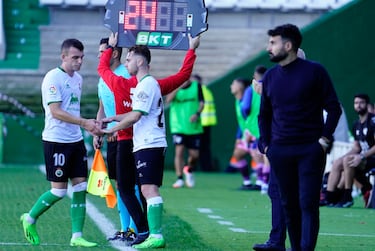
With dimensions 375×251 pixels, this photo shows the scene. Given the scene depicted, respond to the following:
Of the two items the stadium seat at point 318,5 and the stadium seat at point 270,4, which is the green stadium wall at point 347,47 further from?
the stadium seat at point 318,5

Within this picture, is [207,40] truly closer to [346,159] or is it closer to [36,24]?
[36,24]

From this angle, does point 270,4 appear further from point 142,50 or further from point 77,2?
point 142,50

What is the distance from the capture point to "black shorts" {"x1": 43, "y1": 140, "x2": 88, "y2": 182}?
10859mm

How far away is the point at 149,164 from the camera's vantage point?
1062 cm

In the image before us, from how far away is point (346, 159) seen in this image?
16.9 m

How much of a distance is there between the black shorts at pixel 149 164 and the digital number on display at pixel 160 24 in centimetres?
102

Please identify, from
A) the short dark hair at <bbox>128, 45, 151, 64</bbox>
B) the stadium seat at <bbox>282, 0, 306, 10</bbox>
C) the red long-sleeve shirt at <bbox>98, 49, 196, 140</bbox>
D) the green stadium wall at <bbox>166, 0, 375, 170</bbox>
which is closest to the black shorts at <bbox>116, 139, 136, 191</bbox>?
the red long-sleeve shirt at <bbox>98, 49, 196, 140</bbox>

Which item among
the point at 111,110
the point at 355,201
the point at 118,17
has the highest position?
the point at 118,17

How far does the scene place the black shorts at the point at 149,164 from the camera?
10.6 m

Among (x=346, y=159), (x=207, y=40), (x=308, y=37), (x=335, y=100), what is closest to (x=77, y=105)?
(x=335, y=100)

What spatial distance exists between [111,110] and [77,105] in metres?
0.75

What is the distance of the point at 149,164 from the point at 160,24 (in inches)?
60.9

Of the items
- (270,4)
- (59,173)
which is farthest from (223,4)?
(59,173)

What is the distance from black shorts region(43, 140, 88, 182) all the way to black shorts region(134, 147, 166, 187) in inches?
23.3
